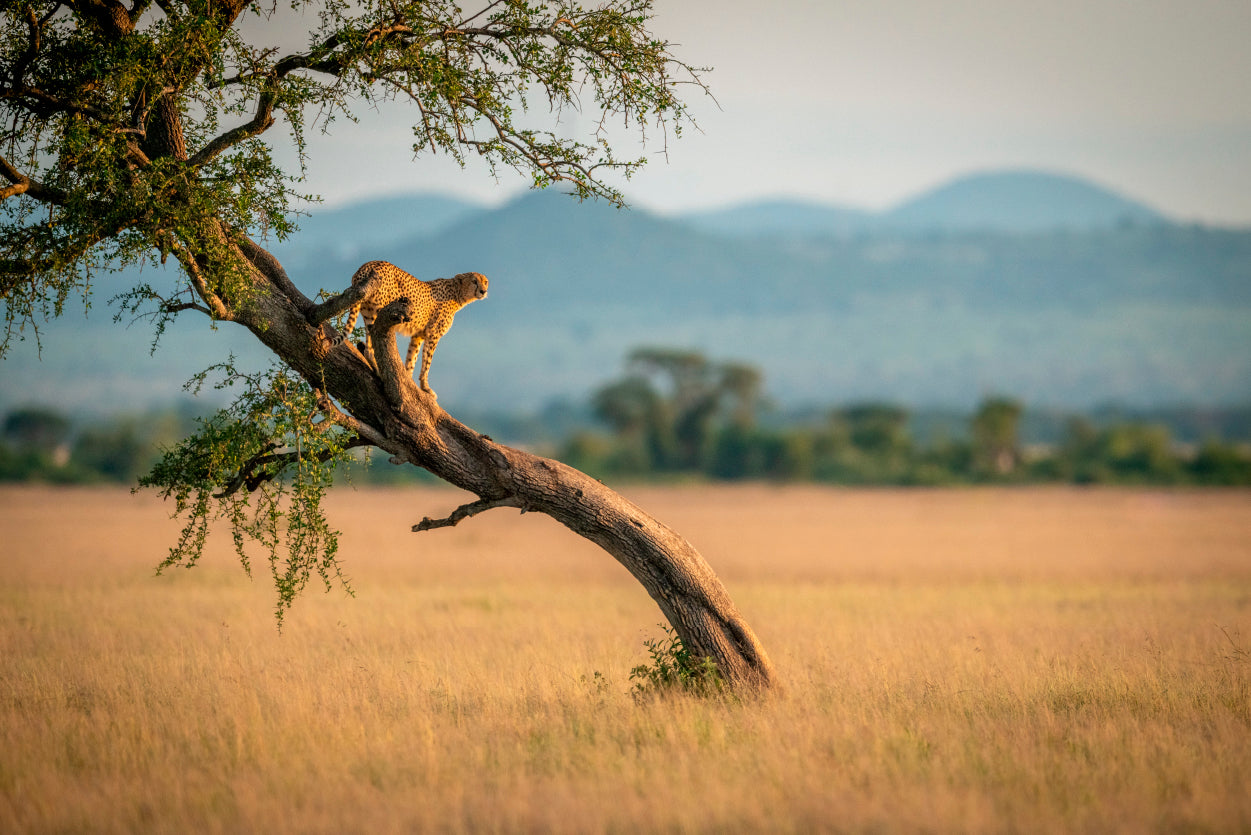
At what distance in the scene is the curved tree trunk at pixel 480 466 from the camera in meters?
8.98

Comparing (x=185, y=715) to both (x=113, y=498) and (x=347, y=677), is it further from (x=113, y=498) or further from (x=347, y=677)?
(x=113, y=498)

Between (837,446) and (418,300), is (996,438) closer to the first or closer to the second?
(837,446)

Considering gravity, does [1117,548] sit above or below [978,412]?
below

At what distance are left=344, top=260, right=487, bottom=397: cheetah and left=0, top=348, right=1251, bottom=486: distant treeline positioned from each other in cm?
4078

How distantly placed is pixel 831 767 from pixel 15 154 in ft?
28.9

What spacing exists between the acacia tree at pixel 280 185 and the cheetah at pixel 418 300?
22 cm

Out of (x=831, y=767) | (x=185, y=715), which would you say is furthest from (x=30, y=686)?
(x=831, y=767)

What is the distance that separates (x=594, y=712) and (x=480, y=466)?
7.91 ft

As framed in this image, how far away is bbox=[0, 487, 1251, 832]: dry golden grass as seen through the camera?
685cm

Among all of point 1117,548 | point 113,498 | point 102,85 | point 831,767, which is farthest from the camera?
point 113,498

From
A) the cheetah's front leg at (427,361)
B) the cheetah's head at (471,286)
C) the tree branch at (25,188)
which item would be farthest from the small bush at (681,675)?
the tree branch at (25,188)

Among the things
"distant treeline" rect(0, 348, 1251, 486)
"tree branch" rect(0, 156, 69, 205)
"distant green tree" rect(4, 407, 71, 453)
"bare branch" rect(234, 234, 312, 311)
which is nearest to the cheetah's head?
"bare branch" rect(234, 234, 312, 311)

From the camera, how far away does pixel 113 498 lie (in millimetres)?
49188

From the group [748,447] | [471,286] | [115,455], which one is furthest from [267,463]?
[748,447]
